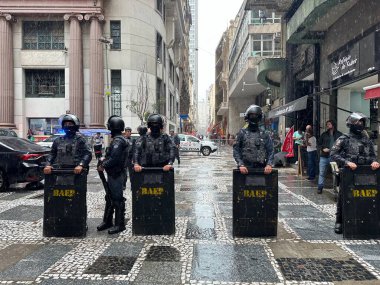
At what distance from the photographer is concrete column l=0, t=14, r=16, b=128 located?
29.5 m

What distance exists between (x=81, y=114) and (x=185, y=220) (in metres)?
25.0

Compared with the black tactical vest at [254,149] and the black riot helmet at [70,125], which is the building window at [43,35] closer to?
the black riot helmet at [70,125]

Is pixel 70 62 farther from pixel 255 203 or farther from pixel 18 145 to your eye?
pixel 255 203

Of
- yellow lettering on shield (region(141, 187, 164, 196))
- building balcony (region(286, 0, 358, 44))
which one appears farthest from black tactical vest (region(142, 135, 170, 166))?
building balcony (region(286, 0, 358, 44))

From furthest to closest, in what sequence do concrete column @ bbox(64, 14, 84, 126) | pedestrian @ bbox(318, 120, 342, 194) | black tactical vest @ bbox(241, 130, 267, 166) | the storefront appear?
concrete column @ bbox(64, 14, 84, 126) < the storefront < pedestrian @ bbox(318, 120, 342, 194) < black tactical vest @ bbox(241, 130, 267, 166)

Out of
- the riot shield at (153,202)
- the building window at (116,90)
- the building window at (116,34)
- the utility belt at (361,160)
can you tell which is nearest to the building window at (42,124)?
the building window at (116,90)

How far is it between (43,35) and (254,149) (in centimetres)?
2930

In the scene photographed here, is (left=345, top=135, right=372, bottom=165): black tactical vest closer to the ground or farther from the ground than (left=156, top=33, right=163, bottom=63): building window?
closer to the ground

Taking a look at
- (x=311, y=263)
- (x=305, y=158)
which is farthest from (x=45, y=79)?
(x=311, y=263)

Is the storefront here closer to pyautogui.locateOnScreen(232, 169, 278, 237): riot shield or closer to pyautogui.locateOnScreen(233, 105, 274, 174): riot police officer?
pyautogui.locateOnScreen(233, 105, 274, 174): riot police officer

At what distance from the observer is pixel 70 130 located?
598 centimetres

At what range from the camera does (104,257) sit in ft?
15.4

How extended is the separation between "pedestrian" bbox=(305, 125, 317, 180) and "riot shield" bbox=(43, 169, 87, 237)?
7.56 metres

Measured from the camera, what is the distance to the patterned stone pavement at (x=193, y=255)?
405cm
